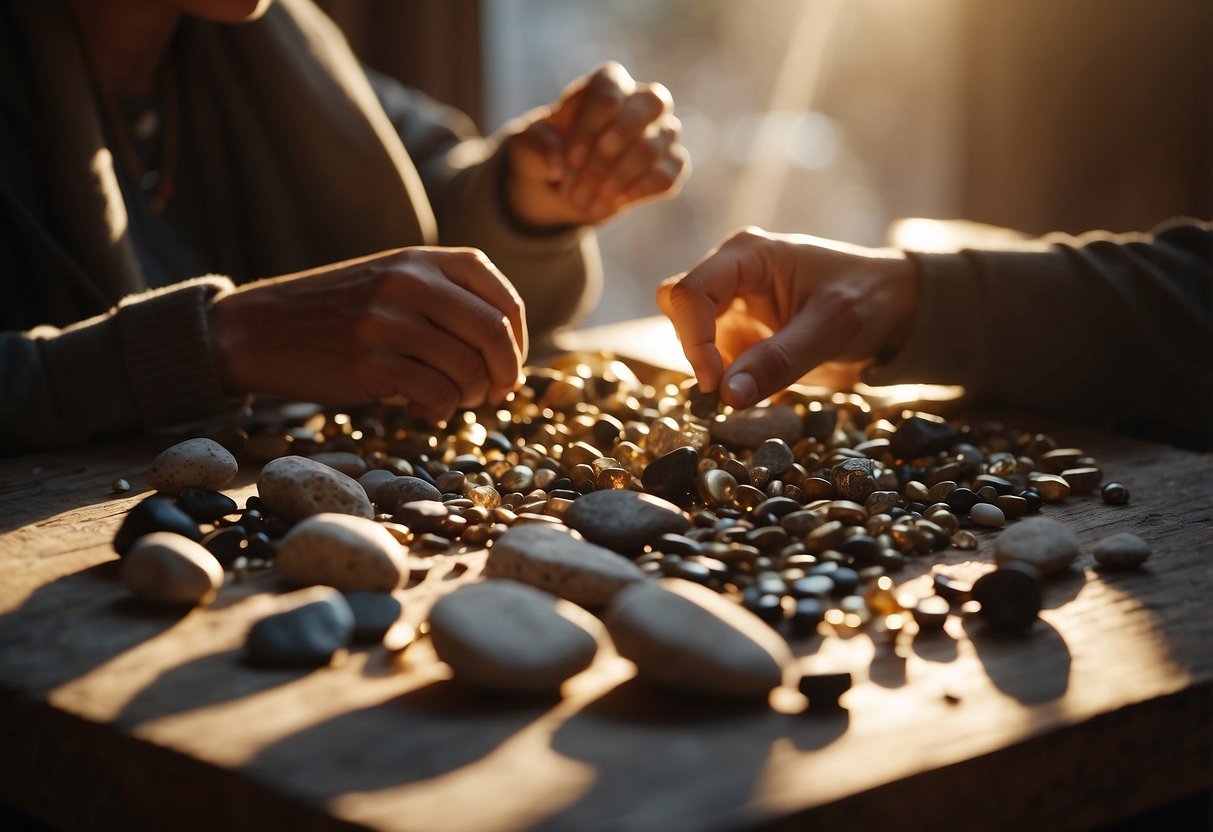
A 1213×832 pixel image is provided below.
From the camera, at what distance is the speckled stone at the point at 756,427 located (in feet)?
3.36

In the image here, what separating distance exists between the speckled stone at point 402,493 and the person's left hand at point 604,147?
27.6 inches

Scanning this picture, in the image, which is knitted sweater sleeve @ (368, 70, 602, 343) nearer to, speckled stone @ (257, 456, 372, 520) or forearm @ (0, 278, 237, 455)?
forearm @ (0, 278, 237, 455)

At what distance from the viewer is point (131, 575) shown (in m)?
0.69

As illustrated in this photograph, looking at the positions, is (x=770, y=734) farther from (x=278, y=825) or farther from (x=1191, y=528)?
(x=1191, y=528)

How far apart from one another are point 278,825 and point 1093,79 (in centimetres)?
241

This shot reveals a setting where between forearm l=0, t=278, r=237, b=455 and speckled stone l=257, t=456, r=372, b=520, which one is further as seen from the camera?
forearm l=0, t=278, r=237, b=455

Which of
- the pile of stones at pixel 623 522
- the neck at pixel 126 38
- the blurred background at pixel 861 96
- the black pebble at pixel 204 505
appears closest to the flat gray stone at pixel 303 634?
the pile of stones at pixel 623 522

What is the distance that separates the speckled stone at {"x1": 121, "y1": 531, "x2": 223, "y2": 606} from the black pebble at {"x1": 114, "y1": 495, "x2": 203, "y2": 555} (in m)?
0.07

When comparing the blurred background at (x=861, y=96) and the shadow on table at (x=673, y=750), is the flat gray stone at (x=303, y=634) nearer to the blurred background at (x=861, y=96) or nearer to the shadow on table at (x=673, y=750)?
the shadow on table at (x=673, y=750)

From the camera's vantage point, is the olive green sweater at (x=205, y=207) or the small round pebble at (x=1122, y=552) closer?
the small round pebble at (x=1122, y=552)

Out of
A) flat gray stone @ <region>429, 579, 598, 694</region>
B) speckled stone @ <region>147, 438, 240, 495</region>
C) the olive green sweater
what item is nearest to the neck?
the olive green sweater

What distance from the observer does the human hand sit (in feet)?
3.32

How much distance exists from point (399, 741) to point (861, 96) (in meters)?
2.75

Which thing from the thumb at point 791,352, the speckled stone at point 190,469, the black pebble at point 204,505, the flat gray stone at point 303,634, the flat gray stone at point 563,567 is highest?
the thumb at point 791,352
